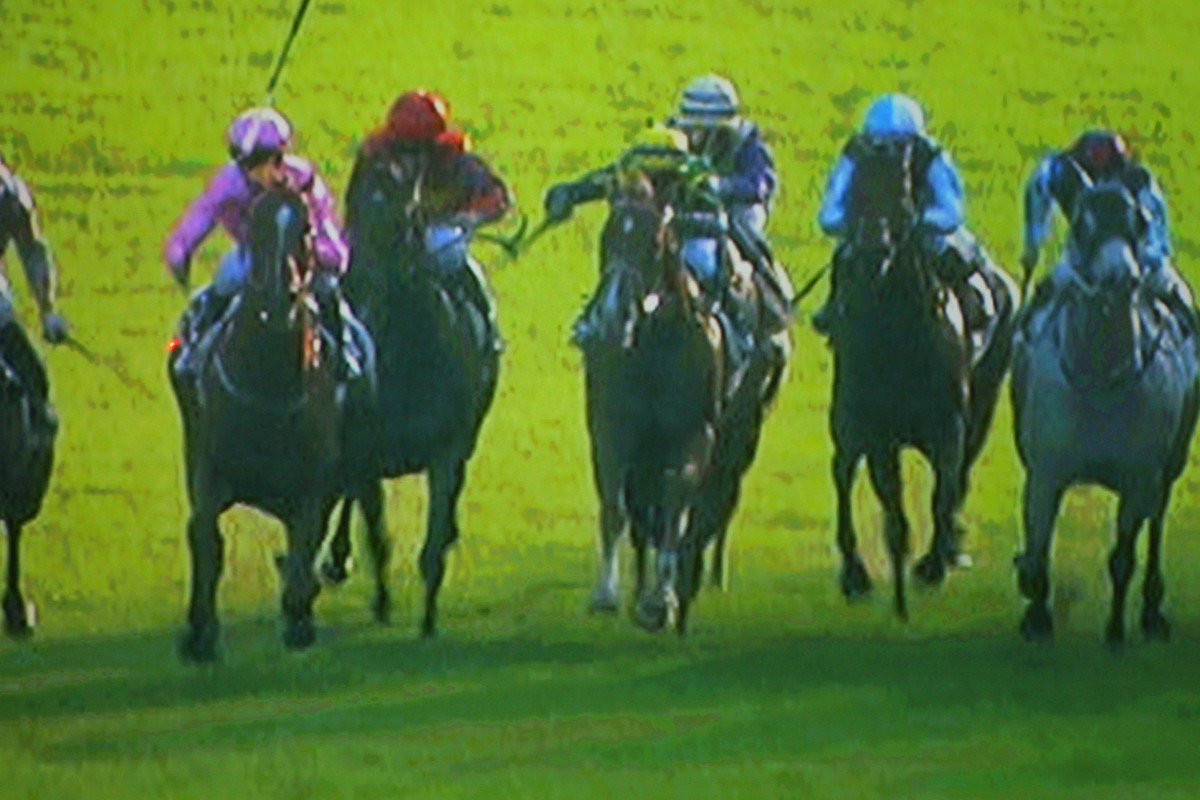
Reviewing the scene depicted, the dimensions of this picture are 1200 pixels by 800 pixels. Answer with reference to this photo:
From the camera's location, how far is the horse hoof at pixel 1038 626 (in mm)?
13086

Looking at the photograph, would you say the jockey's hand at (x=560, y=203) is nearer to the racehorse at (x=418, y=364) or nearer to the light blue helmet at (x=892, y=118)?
the racehorse at (x=418, y=364)

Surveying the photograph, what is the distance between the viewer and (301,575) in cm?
1246

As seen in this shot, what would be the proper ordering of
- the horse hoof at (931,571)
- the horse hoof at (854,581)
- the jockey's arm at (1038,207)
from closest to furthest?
the jockey's arm at (1038,207) → the horse hoof at (854,581) → the horse hoof at (931,571)

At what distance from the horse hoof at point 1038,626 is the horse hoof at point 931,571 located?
0.94 metres

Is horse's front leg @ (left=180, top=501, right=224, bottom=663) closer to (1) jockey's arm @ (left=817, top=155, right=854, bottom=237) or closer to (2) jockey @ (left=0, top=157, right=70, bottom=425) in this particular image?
(2) jockey @ (left=0, top=157, right=70, bottom=425)

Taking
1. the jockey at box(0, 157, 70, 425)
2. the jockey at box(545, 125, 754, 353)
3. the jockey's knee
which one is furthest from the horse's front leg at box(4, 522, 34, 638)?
the jockey's knee

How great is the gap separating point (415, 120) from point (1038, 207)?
1.65 m

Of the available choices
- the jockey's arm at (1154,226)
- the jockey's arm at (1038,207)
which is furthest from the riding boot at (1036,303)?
the jockey's arm at (1154,226)

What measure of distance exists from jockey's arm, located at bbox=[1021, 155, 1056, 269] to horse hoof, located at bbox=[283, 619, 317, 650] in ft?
6.91

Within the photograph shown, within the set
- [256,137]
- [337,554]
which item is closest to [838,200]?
[256,137]

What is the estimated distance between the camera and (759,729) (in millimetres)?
12086

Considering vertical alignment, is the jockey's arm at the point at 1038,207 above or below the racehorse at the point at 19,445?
above

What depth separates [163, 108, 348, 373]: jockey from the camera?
12000 mm

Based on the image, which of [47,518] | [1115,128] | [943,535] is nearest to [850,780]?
[943,535]
